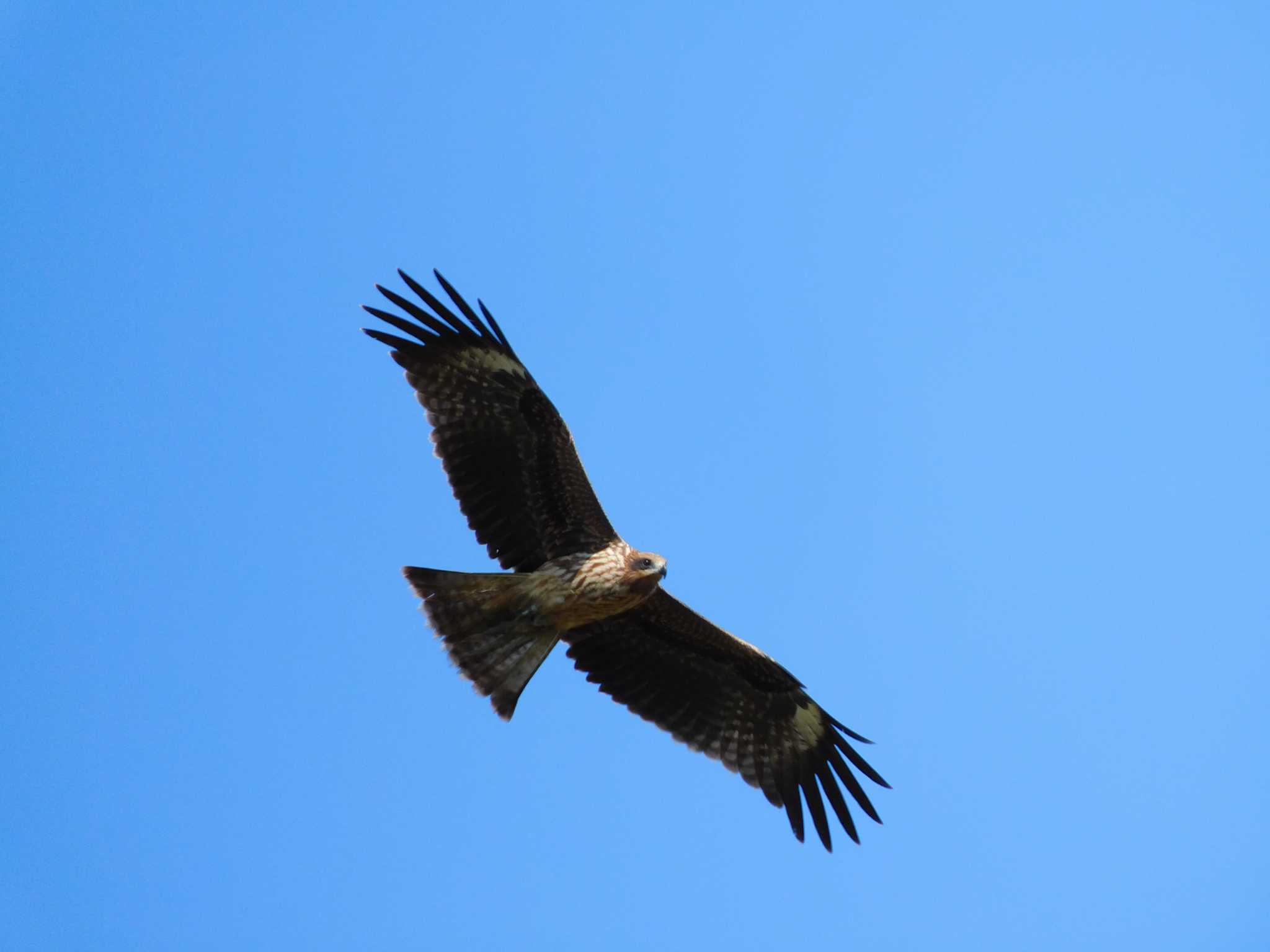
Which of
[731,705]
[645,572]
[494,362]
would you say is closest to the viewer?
[645,572]

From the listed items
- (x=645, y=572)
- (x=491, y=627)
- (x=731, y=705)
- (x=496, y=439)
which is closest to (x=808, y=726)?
(x=731, y=705)

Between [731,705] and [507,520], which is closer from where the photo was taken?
[507,520]

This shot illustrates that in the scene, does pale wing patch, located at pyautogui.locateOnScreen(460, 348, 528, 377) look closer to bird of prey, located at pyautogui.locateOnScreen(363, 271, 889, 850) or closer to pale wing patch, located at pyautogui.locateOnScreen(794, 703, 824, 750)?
bird of prey, located at pyautogui.locateOnScreen(363, 271, 889, 850)

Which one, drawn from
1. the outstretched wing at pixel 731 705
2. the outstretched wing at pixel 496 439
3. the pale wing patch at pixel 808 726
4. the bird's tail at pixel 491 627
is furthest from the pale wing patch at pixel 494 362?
the pale wing patch at pixel 808 726

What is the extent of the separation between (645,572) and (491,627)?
45.9 inches

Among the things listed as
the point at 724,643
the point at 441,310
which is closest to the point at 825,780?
the point at 724,643

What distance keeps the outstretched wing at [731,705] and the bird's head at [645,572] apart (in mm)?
827

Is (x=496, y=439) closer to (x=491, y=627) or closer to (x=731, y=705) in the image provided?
(x=491, y=627)

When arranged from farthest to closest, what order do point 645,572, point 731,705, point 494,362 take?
point 731,705, point 494,362, point 645,572

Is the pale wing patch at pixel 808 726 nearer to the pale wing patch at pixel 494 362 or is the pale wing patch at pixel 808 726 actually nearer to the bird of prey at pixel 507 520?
the bird of prey at pixel 507 520

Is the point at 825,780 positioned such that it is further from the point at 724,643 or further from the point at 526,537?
the point at 526,537

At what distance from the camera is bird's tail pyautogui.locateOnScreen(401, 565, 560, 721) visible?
31.4 ft

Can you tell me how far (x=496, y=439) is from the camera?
387 inches

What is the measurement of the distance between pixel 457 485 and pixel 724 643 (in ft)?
7.77
